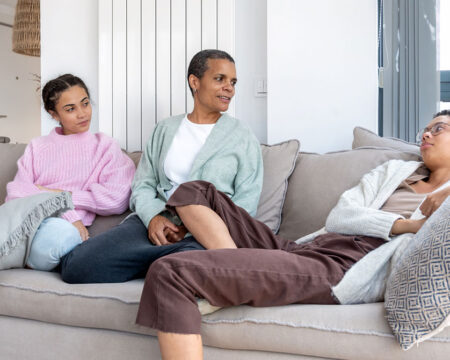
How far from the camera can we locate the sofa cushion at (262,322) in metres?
1.19

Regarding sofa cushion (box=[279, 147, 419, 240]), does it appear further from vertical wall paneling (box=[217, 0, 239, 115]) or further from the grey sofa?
vertical wall paneling (box=[217, 0, 239, 115])

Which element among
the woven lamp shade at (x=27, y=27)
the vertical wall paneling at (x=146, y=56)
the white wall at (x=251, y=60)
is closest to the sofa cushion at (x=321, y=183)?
the white wall at (x=251, y=60)

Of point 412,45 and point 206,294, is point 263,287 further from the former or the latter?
point 412,45

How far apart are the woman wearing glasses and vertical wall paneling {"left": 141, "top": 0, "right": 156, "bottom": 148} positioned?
1.35 meters

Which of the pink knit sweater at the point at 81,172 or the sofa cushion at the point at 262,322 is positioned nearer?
the sofa cushion at the point at 262,322

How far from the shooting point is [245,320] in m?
1.28

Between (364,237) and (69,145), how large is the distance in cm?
130

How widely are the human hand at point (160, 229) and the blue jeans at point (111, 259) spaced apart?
2.1 inches

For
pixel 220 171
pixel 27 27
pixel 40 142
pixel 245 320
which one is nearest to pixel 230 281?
pixel 245 320

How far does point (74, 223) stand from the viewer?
200cm

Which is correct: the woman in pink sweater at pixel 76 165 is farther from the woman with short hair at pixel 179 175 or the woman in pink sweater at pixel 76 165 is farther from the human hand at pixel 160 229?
the human hand at pixel 160 229

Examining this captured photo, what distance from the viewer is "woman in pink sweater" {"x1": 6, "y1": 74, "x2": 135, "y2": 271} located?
6.85ft

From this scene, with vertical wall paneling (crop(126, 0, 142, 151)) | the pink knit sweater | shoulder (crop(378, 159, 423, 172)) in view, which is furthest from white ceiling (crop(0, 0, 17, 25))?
shoulder (crop(378, 159, 423, 172))

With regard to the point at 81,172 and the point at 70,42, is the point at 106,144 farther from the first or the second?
the point at 70,42
